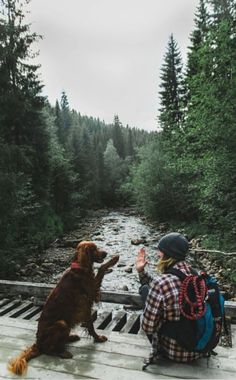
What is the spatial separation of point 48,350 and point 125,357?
82 centimetres

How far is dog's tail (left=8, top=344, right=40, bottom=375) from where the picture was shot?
9.75 feet

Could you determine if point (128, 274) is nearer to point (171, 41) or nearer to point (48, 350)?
point (48, 350)

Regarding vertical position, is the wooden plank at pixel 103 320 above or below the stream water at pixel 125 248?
above

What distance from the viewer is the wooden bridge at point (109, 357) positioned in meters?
2.94

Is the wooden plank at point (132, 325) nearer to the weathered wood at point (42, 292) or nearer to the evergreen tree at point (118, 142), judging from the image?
the weathered wood at point (42, 292)

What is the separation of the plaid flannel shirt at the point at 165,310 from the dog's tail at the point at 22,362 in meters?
1.22

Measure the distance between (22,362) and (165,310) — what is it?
1483 mm

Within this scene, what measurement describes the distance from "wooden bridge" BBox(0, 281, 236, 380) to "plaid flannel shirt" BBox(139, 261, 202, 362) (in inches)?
5.0

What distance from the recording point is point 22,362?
119 inches

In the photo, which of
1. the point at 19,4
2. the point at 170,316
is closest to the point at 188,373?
the point at 170,316

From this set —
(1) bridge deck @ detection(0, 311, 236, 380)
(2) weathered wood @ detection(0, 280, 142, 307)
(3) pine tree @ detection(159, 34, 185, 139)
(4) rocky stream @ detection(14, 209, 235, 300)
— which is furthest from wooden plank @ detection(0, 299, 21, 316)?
(3) pine tree @ detection(159, 34, 185, 139)

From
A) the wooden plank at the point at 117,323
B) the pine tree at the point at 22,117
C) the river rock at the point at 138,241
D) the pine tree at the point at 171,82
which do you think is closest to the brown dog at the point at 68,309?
the wooden plank at the point at 117,323

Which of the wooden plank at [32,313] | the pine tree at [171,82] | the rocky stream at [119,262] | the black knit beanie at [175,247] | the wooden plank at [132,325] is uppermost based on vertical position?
the pine tree at [171,82]

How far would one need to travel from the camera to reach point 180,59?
25.4 metres
